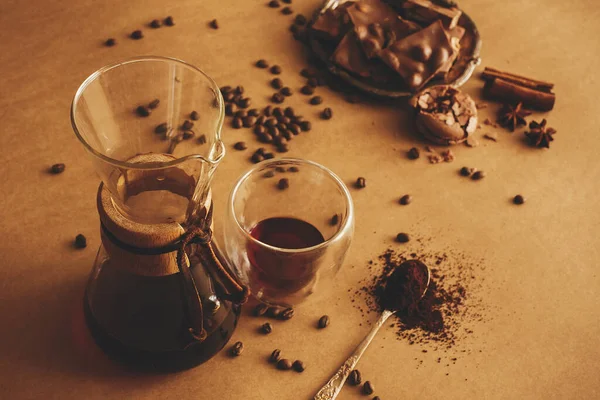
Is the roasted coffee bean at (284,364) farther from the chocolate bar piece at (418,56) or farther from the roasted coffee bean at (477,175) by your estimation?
the chocolate bar piece at (418,56)

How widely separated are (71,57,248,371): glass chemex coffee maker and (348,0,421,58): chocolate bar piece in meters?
0.67

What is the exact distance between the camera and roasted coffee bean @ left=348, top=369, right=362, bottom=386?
1.16m

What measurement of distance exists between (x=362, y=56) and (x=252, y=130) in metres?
0.33

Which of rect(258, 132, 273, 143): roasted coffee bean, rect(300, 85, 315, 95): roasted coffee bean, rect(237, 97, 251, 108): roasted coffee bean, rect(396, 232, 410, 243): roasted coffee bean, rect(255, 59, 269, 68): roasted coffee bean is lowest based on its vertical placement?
rect(396, 232, 410, 243): roasted coffee bean

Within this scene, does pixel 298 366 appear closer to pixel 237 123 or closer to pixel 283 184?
pixel 283 184

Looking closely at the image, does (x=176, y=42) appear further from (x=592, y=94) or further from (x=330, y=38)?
(x=592, y=94)

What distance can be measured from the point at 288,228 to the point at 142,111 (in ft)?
1.31

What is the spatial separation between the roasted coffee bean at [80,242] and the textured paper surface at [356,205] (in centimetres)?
1

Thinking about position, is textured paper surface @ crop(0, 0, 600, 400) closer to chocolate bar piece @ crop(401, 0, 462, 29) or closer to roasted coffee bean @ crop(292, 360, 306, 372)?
roasted coffee bean @ crop(292, 360, 306, 372)

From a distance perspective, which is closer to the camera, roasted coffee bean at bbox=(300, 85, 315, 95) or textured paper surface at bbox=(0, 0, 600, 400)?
textured paper surface at bbox=(0, 0, 600, 400)

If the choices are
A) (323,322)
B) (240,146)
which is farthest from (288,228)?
(240,146)

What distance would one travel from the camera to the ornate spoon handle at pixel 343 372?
3.74 feet

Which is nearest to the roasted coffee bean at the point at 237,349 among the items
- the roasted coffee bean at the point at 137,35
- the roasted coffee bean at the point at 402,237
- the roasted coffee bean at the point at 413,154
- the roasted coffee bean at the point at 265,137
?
the roasted coffee bean at the point at 402,237

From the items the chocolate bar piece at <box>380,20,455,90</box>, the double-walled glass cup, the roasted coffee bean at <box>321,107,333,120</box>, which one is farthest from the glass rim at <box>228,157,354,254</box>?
the chocolate bar piece at <box>380,20,455,90</box>
